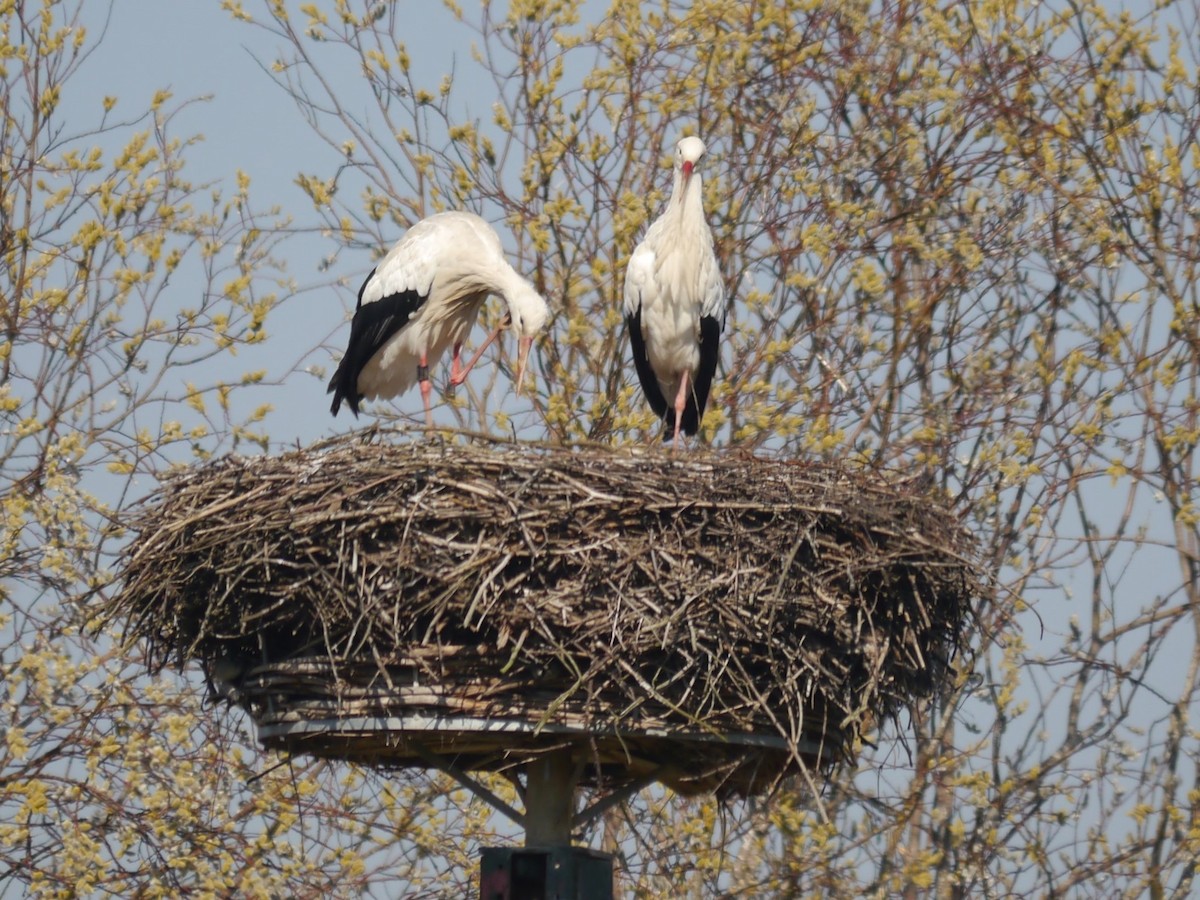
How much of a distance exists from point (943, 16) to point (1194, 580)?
396cm

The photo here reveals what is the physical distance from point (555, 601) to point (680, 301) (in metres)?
3.89

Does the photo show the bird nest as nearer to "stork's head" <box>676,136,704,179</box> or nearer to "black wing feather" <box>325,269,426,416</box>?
"stork's head" <box>676,136,704,179</box>

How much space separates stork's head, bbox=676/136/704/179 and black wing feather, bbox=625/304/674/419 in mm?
800

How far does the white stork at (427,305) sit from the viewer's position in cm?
989

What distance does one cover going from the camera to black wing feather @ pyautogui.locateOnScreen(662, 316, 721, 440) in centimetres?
1002

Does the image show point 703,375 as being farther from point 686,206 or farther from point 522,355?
point 522,355

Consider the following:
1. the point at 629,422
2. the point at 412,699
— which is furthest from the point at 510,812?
the point at 629,422

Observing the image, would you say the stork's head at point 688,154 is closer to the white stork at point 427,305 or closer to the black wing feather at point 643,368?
the black wing feather at point 643,368

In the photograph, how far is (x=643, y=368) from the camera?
10.3 meters

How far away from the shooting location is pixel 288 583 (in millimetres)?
6363

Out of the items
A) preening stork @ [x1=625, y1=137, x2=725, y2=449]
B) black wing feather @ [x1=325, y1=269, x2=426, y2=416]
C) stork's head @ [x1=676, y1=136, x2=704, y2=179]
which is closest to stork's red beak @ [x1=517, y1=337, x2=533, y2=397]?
preening stork @ [x1=625, y1=137, x2=725, y2=449]

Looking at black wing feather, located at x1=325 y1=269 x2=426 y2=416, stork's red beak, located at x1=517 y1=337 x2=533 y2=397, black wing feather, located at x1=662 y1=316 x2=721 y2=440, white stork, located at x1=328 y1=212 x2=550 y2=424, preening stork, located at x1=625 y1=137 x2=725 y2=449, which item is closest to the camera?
stork's red beak, located at x1=517 y1=337 x2=533 y2=397

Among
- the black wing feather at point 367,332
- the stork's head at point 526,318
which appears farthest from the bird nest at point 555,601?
the black wing feather at point 367,332

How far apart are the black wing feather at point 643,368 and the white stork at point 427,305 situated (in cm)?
55
